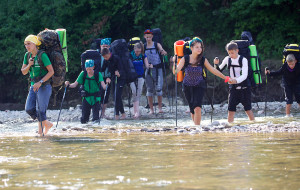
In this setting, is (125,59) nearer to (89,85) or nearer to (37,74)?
(89,85)

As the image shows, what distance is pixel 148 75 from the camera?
17.2m

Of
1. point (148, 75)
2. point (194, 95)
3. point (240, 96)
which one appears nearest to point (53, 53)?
point (194, 95)

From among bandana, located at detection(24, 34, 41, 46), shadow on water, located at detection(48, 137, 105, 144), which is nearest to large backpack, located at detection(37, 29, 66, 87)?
bandana, located at detection(24, 34, 41, 46)

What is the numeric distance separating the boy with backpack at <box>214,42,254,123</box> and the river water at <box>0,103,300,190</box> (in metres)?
2.03

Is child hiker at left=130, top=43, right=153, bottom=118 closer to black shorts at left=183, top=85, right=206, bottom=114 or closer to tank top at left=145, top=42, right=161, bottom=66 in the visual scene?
tank top at left=145, top=42, right=161, bottom=66

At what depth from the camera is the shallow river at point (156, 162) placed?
5465 millimetres

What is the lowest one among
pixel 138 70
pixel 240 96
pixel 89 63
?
pixel 240 96

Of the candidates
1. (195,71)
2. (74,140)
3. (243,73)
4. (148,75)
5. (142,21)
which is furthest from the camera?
(142,21)

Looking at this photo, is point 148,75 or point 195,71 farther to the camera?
point 148,75

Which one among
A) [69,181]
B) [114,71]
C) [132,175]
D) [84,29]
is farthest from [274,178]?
[84,29]

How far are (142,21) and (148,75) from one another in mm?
8862

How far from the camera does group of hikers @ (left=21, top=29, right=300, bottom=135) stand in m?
10.7

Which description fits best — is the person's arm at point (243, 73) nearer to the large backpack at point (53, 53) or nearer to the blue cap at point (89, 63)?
the large backpack at point (53, 53)

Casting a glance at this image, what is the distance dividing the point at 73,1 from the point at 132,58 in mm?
9666
